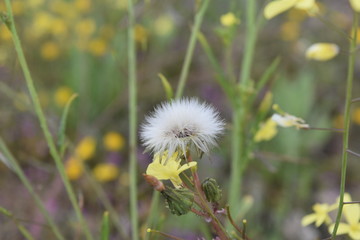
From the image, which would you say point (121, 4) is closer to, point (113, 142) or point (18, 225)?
point (113, 142)

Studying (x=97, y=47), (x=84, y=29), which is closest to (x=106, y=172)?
(x=97, y=47)

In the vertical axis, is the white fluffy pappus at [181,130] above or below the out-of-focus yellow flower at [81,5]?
below

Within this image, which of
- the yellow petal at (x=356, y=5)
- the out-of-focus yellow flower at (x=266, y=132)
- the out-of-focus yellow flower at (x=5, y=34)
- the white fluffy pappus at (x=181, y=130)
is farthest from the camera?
the out-of-focus yellow flower at (x=5, y=34)

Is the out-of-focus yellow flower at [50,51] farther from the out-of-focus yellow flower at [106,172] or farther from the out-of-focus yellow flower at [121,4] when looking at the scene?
the out-of-focus yellow flower at [106,172]

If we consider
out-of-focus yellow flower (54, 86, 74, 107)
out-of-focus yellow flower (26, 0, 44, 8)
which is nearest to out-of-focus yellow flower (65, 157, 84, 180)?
out-of-focus yellow flower (54, 86, 74, 107)

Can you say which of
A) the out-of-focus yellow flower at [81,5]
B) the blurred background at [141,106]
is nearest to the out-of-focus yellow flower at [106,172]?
the blurred background at [141,106]

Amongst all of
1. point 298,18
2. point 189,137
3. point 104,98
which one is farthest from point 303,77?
point 189,137

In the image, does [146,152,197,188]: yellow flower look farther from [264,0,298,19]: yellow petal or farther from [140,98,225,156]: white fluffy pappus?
[264,0,298,19]: yellow petal
